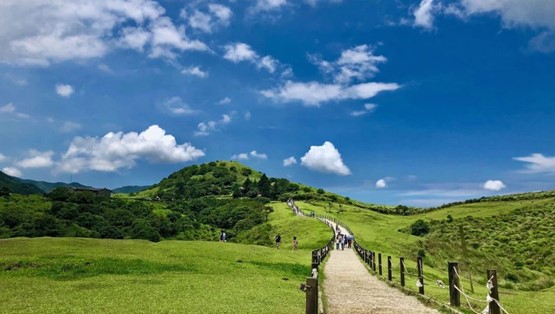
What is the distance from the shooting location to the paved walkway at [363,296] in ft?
58.5

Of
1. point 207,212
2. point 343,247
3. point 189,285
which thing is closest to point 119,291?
point 189,285

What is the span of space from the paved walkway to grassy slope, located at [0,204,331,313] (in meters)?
1.96

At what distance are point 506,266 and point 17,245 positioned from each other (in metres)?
58.1

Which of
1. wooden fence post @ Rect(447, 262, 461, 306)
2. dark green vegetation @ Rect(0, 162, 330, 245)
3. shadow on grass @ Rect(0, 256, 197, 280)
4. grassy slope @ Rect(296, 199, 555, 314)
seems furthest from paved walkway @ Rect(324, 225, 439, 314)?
dark green vegetation @ Rect(0, 162, 330, 245)

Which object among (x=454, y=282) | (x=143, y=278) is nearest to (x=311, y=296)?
(x=454, y=282)

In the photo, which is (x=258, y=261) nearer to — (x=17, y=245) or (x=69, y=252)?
(x=69, y=252)

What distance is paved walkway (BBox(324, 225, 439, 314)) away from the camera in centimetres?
1782

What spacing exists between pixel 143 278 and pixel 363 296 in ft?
43.8

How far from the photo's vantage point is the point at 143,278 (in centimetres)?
2561

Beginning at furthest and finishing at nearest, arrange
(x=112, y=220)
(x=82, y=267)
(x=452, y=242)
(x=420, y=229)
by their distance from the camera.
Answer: (x=112, y=220), (x=420, y=229), (x=452, y=242), (x=82, y=267)

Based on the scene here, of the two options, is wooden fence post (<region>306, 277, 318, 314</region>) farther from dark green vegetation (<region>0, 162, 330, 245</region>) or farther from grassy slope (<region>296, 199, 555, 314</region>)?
dark green vegetation (<region>0, 162, 330, 245</region>)

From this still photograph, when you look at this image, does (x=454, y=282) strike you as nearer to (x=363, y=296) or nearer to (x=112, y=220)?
(x=363, y=296)

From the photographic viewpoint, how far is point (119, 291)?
68.7ft

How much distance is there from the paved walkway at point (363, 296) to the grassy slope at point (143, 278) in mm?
1960
